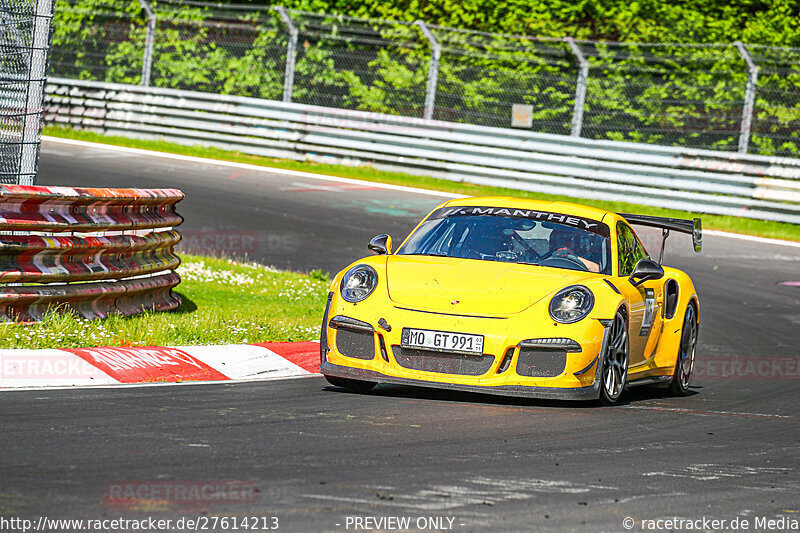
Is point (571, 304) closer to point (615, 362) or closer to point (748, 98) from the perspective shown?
point (615, 362)

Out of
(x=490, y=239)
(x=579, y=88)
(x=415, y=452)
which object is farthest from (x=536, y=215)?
(x=579, y=88)

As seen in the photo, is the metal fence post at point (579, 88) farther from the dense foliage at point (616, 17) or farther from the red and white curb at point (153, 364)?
the red and white curb at point (153, 364)

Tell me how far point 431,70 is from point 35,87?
1269 cm

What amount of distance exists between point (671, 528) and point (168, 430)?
238 cm

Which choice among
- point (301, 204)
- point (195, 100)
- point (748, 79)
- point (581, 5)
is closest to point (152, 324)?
point (301, 204)

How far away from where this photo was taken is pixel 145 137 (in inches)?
957

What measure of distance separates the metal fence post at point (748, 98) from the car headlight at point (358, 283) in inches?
507

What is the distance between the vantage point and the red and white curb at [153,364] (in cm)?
751

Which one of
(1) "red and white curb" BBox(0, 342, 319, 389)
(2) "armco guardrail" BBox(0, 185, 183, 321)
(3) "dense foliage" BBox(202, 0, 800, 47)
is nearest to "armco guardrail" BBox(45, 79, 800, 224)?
(3) "dense foliage" BBox(202, 0, 800, 47)

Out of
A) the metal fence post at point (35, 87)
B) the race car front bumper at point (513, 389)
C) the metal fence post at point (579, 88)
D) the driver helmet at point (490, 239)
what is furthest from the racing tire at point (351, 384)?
the metal fence post at point (579, 88)

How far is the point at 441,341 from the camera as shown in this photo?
7461mm

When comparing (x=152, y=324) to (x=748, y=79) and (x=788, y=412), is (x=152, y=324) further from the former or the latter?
(x=748, y=79)

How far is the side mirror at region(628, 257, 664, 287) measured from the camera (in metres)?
8.26

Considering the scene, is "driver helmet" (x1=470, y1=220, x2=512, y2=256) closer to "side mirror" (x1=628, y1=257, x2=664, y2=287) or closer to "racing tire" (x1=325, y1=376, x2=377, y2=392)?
"side mirror" (x1=628, y1=257, x2=664, y2=287)
